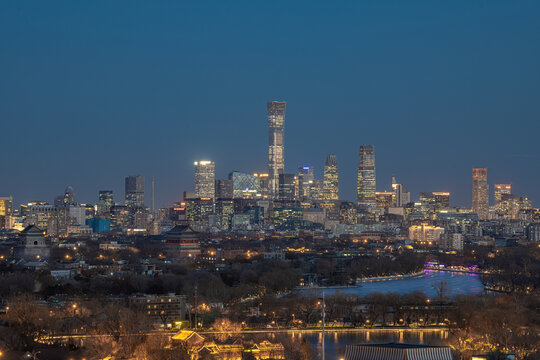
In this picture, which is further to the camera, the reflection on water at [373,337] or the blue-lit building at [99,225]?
the blue-lit building at [99,225]

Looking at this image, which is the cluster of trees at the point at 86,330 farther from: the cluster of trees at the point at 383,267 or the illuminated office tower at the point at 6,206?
the illuminated office tower at the point at 6,206

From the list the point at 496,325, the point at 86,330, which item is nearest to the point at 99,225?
the point at 86,330

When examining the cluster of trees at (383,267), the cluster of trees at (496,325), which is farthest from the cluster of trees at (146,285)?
the cluster of trees at (383,267)

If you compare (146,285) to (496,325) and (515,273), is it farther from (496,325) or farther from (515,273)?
(515,273)

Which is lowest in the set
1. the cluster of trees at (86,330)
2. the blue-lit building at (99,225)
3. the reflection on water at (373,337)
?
the reflection on water at (373,337)

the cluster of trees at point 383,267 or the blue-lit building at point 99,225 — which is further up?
the blue-lit building at point 99,225

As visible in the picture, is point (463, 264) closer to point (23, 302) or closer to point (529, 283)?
point (529, 283)
